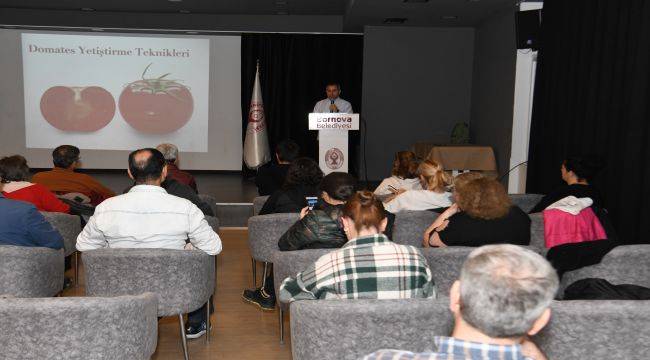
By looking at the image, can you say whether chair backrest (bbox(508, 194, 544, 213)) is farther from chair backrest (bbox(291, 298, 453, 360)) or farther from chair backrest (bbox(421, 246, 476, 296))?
chair backrest (bbox(291, 298, 453, 360))

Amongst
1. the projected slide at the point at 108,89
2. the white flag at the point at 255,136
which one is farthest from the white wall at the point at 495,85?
the projected slide at the point at 108,89

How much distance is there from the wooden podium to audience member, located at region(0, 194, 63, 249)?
12.9 feet

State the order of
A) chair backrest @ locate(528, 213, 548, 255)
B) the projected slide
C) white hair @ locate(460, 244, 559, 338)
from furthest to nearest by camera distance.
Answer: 1. the projected slide
2. chair backrest @ locate(528, 213, 548, 255)
3. white hair @ locate(460, 244, 559, 338)

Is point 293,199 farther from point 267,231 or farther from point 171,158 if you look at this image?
point 171,158

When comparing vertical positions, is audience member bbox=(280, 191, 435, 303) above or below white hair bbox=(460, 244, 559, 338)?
below

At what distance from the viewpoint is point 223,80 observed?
1069cm

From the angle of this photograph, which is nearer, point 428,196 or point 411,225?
point 411,225

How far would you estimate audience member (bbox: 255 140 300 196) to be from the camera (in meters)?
5.15

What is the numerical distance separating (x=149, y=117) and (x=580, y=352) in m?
9.27

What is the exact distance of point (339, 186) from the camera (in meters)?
3.17

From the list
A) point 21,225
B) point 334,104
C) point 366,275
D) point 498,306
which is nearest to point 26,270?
point 21,225

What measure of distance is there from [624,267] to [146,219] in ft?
6.83

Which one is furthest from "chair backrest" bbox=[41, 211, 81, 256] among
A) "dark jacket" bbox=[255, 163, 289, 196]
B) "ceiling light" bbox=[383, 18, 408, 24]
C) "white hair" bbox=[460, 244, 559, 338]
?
"ceiling light" bbox=[383, 18, 408, 24]

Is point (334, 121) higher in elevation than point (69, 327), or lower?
higher
